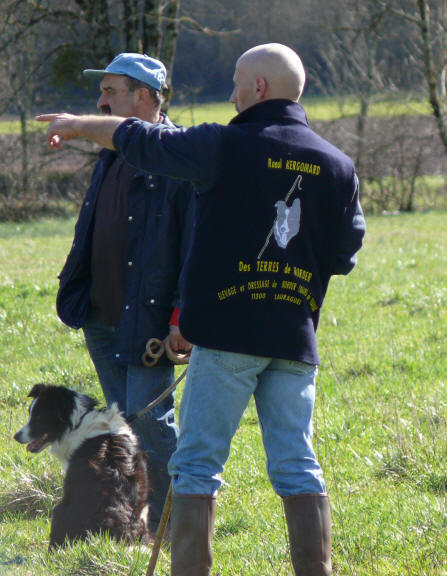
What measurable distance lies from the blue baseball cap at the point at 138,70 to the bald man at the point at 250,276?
1.20 m

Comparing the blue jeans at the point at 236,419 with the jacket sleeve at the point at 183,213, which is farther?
the jacket sleeve at the point at 183,213

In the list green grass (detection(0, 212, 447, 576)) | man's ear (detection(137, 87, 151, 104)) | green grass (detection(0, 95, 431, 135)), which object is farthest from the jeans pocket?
green grass (detection(0, 95, 431, 135))

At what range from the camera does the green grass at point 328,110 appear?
27172mm

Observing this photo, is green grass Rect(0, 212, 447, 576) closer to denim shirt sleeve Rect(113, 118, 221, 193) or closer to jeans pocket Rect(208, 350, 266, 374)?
jeans pocket Rect(208, 350, 266, 374)

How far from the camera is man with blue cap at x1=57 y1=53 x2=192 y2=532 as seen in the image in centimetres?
397

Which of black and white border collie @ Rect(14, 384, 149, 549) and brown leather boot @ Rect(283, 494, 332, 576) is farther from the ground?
brown leather boot @ Rect(283, 494, 332, 576)

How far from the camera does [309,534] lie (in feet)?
9.12

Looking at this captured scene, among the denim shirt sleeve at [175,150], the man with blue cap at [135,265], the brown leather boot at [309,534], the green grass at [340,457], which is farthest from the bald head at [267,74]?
the green grass at [340,457]

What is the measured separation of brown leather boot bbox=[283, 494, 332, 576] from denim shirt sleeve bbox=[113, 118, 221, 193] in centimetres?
112

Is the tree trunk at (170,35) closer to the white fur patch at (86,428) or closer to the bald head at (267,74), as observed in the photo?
the white fur patch at (86,428)

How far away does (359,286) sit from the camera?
10.7m

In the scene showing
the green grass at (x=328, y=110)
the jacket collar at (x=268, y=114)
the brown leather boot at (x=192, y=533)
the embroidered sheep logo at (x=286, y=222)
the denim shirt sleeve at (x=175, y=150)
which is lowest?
the green grass at (x=328, y=110)

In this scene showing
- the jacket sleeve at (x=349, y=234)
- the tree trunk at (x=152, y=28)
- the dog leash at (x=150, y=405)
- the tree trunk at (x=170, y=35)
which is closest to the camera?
the jacket sleeve at (x=349, y=234)

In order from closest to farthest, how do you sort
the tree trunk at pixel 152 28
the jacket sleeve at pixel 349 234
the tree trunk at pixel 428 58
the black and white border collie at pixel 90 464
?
the jacket sleeve at pixel 349 234, the black and white border collie at pixel 90 464, the tree trunk at pixel 152 28, the tree trunk at pixel 428 58
